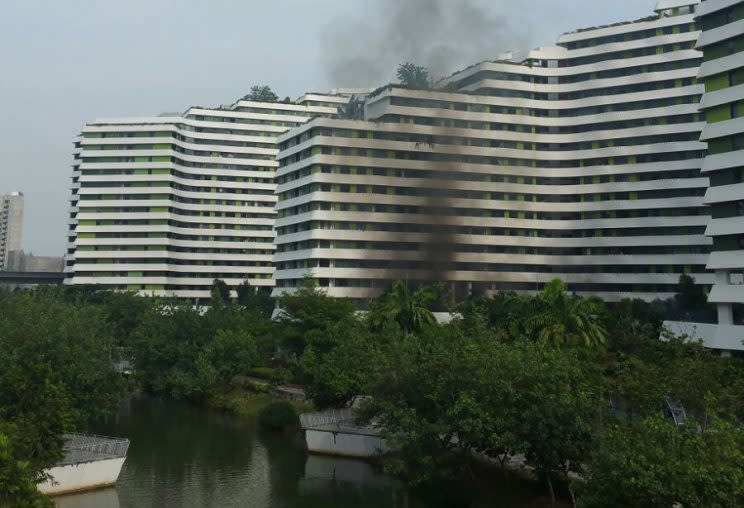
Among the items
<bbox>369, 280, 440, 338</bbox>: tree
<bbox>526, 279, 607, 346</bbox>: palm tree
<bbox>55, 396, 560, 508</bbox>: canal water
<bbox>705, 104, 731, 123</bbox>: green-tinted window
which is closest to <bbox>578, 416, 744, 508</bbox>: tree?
<bbox>55, 396, 560, 508</bbox>: canal water

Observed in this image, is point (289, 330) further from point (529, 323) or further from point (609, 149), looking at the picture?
point (609, 149)

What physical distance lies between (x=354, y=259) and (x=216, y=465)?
45.7 metres

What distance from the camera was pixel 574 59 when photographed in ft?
310

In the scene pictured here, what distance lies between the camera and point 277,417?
46.2 metres

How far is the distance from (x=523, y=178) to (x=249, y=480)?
6427 cm

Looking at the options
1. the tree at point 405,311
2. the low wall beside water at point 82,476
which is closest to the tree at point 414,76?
the tree at point 405,311

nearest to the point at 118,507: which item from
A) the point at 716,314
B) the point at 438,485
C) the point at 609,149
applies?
the point at 438,485

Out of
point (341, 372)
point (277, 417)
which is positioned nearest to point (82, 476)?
A: point (341, 372)

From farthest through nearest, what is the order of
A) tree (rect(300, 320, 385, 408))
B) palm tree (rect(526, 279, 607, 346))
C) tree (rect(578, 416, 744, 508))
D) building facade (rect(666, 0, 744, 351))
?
1. building facade (rect(666, 0, 744, 351))
2. palm tree (rect(526, 279, 607, 346))
3. tree (rect(300, 320, 385, 408))
4. tree (rect(578, 416, 744, 508))

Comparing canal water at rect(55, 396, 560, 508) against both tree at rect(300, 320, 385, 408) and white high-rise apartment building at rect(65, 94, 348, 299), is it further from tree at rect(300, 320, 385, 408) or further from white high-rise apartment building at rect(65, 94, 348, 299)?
white high-rise apartment building at rect(65, 94, 348, 299)

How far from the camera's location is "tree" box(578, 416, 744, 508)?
18.1 metres

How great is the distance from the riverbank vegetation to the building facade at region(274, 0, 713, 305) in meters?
28.3

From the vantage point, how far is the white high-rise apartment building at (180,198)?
113 metres

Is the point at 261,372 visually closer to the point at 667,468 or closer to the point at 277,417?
the point at 277,417
